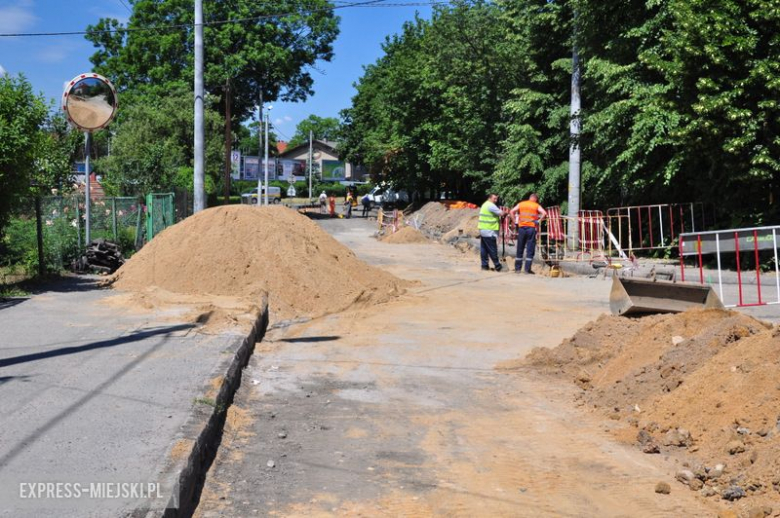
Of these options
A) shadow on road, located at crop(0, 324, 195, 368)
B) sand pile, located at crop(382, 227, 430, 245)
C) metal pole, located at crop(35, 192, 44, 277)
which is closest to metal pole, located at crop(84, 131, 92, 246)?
metal pole, located at crop(35, 192, 44, 277)

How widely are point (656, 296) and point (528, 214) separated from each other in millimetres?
9687

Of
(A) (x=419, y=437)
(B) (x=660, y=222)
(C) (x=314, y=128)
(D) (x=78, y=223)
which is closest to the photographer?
(A) (x=419, y=437)

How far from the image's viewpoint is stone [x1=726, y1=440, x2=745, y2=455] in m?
5.82

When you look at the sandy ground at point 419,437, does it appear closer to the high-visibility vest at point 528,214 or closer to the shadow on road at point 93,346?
the shadow on road at point 93,346

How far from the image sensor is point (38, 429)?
6.00 m

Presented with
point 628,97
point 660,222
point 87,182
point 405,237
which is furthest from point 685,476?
point 405,237

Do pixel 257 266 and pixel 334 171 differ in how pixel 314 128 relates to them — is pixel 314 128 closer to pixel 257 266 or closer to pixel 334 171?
pixel 334 171

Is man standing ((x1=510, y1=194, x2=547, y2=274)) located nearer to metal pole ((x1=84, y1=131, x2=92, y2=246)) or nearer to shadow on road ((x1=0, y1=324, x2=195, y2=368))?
metal pole ((x1=84, y1=131, x2=92, y2=246))

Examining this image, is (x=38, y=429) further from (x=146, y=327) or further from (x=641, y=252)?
(x=641, y=252)

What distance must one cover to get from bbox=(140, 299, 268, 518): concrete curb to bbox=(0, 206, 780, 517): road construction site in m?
0.02

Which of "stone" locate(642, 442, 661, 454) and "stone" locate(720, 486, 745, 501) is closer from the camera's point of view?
"stone" locate(720, 486, 745, 501)

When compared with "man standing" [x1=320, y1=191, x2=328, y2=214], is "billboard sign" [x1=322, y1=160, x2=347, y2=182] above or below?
above

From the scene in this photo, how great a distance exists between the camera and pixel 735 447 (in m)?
5.84

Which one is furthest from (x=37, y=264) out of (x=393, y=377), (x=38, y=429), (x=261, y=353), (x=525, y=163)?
(x=525, y=163)
